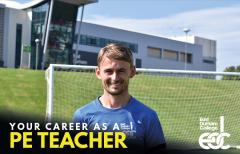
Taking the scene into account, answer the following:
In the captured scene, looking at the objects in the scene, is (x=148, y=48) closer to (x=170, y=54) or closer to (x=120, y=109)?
(x=170, y=54)

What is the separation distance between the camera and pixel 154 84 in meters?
11.9

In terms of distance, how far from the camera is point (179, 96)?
13.1 m

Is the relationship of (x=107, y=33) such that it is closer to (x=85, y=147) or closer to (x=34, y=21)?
(x=34, y=21)

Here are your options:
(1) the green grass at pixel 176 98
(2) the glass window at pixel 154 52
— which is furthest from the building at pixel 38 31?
(1) the green grass at pixel 176 98

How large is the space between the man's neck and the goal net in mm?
6259

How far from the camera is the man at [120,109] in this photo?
91.7 inches

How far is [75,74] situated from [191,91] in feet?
12.0

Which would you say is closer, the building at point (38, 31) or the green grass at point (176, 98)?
the green grass at point (176, 98)

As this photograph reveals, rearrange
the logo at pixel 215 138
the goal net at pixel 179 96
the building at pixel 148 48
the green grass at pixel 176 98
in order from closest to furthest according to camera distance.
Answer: the logo at pixel 215 138
the goal net at pixel 179 96
the green grass at pixel 176 98
the building at pixel 148 48

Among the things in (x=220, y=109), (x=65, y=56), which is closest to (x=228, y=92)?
(x=220, y=109)

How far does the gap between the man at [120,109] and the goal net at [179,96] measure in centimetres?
626

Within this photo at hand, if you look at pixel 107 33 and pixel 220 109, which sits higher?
pixel 107 33

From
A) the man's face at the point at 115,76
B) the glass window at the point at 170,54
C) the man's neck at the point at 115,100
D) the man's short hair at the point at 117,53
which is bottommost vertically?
the man's neck at the point at 115,100

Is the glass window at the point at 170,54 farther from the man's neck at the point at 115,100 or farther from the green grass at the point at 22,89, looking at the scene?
the man's neck at the point at 115,100
